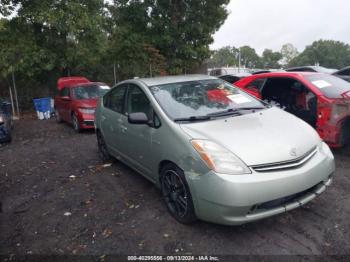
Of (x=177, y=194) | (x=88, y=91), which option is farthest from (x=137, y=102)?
(x=88, y=91)

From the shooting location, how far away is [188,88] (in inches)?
166

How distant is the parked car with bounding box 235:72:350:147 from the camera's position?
4.98 meters

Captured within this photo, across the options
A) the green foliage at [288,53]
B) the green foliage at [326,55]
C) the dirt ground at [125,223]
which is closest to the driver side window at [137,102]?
the dirt ground at [125,223]

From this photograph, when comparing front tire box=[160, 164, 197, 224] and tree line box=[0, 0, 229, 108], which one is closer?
front tire box=[160, 164, 197, 224]

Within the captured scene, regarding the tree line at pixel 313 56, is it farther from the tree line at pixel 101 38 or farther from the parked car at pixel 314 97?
the parked car at pixel 314 97

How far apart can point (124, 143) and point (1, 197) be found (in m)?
2.03

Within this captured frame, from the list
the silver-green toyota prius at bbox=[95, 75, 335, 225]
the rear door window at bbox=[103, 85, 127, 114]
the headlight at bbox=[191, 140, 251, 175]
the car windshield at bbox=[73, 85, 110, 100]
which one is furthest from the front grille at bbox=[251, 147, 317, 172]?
the car windshield at bbox=[73, 85, 110, 100]

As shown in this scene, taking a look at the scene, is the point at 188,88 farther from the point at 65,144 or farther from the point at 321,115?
the point at 65,144

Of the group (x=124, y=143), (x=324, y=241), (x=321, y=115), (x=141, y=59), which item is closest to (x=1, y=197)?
(x=124, y=143)

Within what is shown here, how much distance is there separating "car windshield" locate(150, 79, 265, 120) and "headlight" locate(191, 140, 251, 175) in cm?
65

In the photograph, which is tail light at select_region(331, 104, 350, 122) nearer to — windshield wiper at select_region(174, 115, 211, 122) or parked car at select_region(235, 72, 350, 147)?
parked car at select_region(235, 72, 350, 147)

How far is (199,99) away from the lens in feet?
13.1

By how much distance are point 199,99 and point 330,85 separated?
3.01 m

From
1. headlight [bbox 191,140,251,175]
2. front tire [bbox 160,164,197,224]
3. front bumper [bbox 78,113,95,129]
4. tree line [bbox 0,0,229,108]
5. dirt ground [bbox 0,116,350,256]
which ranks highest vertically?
tree line [bbox 0,0,229,108]
